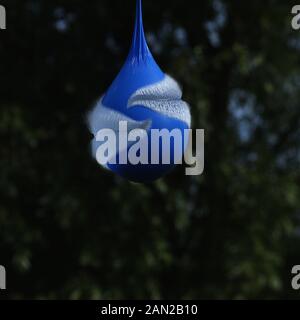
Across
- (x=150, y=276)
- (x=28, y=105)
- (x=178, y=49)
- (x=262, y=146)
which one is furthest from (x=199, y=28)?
(x=150, y=276)

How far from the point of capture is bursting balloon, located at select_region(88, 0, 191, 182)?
1569mm

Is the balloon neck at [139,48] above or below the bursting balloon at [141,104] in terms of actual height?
above

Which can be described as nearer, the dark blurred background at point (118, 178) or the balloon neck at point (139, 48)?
the balloon neck at point (139, 48)

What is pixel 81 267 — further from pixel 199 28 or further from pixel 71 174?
pixel 199 28

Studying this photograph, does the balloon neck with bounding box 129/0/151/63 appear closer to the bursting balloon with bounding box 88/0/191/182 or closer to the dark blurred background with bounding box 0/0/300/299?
the bursting balloon with bounding box 88/0/191/182

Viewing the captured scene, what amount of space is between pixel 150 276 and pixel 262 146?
1.14 meters

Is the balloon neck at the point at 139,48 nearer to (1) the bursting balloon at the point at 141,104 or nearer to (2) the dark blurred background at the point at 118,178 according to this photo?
(1) the bursting balloon at the point at 141,104

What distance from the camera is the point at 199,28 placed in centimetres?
470

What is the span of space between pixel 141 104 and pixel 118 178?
2.90 m

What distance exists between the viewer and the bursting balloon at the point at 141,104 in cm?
157

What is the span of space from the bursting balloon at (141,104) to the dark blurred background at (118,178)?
261 cm

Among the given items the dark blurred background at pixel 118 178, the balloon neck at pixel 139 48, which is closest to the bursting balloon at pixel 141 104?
the balloon neck at pixel 139 48

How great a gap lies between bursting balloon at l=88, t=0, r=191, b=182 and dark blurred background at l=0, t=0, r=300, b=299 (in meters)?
2.61

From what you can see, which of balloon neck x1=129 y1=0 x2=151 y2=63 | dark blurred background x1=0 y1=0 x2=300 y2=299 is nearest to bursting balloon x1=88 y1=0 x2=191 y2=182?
balloon neck x1=129 y1=0 x2=151 y2=63
